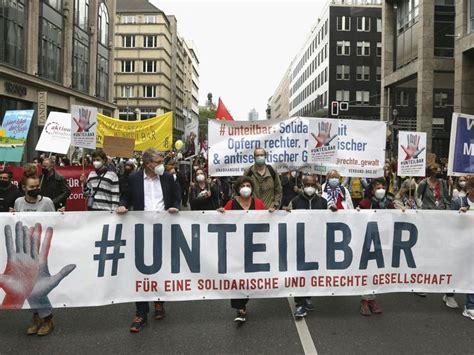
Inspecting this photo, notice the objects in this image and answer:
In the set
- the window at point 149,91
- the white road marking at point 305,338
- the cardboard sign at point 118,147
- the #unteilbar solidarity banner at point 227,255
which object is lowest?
the white road marking at point 305,338

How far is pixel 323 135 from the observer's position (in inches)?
316

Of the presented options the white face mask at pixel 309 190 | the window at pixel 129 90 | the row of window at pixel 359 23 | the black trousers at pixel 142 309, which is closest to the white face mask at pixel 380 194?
the white face mask at pixel 309 190

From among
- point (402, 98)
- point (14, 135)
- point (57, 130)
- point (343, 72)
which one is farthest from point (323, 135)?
point (343, 72)

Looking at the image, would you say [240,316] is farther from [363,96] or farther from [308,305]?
[363,96]

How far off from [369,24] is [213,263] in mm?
69482

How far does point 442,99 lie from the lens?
58531 mm

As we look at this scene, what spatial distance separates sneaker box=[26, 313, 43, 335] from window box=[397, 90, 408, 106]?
62.3 m

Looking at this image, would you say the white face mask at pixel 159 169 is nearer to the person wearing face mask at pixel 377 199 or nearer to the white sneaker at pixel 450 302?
the person wearing face mask at pixel 377 199

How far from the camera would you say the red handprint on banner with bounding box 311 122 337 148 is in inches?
315

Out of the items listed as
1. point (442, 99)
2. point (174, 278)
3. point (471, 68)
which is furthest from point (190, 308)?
point (442, 99)

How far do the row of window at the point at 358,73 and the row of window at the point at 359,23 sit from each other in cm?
525

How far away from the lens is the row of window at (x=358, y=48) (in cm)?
6738

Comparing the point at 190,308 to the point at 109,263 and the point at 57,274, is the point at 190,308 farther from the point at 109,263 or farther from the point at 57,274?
the point at 57,274

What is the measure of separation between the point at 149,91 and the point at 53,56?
45225 mm
